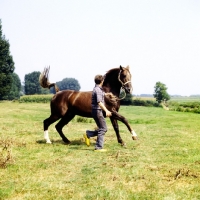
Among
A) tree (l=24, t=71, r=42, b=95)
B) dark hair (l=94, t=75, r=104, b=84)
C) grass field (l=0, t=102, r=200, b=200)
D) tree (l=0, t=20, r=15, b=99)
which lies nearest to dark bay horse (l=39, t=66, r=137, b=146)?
dark hair (l=94, t=75, r=104, b=84)

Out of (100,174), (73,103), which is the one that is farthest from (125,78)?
(100,174)

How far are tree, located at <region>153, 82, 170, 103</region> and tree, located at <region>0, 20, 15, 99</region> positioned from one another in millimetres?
43744

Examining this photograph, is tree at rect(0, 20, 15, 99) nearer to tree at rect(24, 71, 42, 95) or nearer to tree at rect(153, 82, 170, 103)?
tree at rect(153, 82, 170, 103)

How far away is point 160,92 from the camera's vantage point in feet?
247

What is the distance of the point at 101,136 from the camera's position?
25.9 feet

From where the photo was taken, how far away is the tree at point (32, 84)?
123m

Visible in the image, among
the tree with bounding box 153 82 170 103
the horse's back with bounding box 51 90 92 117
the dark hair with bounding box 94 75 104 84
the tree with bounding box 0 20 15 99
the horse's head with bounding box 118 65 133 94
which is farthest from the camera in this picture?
the tree with bounding box 153 82 170 103

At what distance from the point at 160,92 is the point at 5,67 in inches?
1795

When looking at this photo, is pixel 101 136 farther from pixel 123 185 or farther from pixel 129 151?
pixel 123 185

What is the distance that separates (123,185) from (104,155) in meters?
2.65

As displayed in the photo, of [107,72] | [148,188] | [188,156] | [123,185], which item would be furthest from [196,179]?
[107,72]

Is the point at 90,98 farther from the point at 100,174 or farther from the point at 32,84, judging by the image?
the point at 32,84

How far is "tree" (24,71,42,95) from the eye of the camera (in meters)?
123

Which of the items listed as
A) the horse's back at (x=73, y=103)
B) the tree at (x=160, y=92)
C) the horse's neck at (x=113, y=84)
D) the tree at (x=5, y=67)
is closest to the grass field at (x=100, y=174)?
the horse's back at (x=73, y=103)
